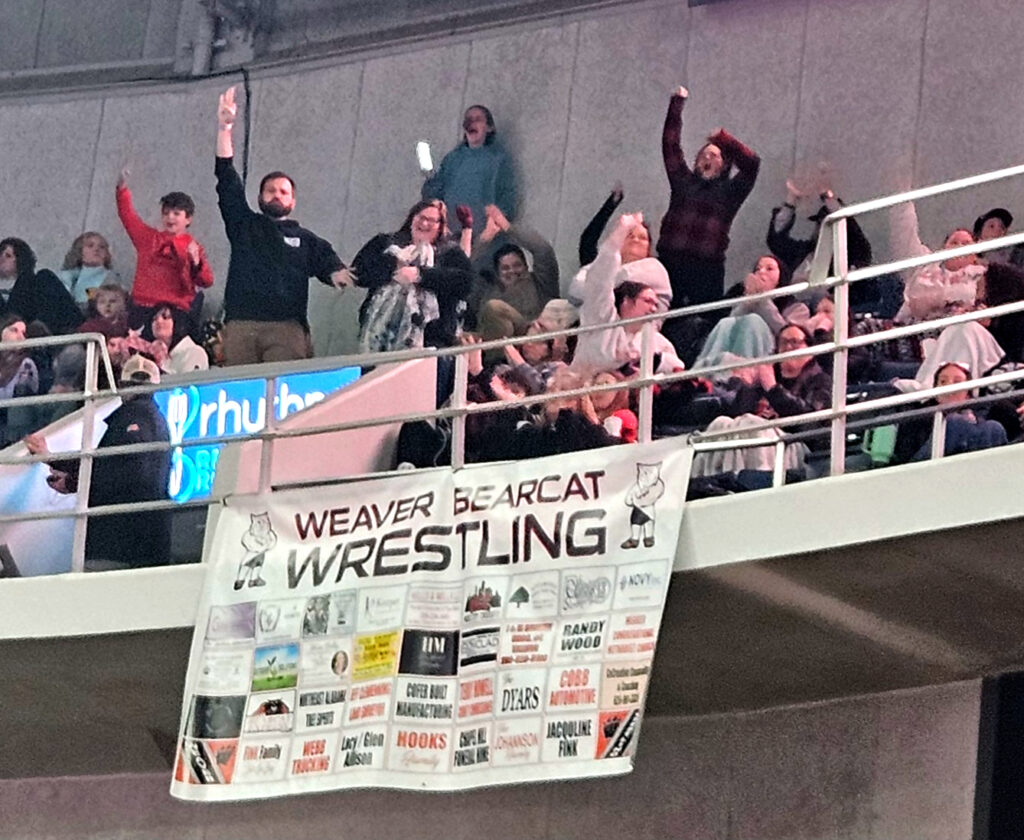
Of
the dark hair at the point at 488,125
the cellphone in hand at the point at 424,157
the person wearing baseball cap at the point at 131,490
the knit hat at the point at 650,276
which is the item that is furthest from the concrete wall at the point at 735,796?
the cellphone in hand at the point at 424,157

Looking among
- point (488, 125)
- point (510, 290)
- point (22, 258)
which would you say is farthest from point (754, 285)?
point (22, 258)

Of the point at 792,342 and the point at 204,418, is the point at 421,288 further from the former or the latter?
the point at 792,342

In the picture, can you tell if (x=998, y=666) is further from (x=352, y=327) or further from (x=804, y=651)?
(x=352, y=327)

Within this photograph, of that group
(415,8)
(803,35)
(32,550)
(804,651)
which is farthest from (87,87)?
(804,651)

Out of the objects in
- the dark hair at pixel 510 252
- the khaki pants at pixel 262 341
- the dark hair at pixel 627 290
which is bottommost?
the dark hair at pixel 627 290

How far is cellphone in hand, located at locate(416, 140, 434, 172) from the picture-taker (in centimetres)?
947

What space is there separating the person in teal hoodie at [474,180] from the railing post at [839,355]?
3.88 m

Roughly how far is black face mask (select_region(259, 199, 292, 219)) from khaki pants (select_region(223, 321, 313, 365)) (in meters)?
0.41

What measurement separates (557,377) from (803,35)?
3.28 m

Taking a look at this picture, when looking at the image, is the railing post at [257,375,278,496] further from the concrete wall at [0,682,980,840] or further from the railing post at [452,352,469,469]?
the concrete wall at [0,682,980,840]

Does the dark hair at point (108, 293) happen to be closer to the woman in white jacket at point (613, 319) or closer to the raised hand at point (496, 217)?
the raised hand at point (496, 217)

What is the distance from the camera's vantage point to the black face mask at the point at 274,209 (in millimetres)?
7414

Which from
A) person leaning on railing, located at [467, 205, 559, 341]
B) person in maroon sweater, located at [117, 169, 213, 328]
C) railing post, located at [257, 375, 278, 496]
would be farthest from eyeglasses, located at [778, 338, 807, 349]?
person in maroon sweater, located at [117, 169, 213, 328]

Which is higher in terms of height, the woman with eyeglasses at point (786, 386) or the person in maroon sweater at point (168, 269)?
the person in maroon sweater at point (168, 269)
